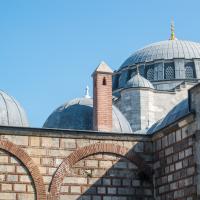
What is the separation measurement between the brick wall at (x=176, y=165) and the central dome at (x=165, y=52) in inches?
733

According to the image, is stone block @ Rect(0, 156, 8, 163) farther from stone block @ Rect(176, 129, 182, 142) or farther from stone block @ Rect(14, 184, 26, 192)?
stone block @ Rect(176, 129, 182, 142)

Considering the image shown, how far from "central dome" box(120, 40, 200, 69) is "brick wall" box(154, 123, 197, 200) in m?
18.6

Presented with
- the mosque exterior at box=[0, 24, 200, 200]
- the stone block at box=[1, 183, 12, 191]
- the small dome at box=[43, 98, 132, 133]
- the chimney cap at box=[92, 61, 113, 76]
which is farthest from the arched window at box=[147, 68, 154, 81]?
the stone block at box=[1, 183, 12, 191]

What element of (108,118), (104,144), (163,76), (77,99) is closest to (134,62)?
(163,76)

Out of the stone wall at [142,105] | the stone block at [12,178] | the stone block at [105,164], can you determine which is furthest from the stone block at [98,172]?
the stone wall at [142,105]

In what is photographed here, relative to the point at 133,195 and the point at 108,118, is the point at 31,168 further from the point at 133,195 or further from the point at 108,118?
the point at 108,118

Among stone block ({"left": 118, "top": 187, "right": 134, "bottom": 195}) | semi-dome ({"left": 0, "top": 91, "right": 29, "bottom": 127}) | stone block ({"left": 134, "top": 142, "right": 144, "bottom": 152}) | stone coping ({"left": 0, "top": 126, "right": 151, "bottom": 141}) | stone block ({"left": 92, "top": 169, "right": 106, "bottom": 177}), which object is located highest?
semi-dome ({"left": 0, "top": 91, "right": 29, "bottom": 127})

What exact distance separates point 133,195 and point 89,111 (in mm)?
4747

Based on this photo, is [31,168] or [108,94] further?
[108,94]

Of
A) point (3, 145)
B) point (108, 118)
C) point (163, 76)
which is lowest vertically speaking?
point (3, 145)

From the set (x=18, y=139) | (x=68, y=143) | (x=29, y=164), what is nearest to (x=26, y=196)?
(x=29, y=164)

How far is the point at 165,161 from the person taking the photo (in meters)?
14.0

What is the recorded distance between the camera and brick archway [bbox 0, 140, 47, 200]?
13.6 m

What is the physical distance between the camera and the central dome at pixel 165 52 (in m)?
32.6
